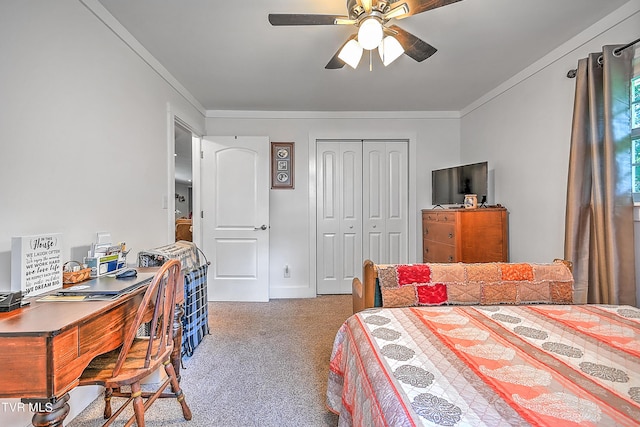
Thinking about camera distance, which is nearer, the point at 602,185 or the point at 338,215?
the point at 602,185

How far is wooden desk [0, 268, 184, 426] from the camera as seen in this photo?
91 cm

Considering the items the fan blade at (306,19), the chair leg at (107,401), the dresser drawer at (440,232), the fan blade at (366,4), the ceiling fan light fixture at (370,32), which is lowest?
the chair leg at (107,401)

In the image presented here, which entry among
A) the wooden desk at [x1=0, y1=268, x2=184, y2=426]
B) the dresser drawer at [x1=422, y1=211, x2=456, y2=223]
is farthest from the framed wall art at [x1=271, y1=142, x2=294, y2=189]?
the wooden desk at [x1=0, y1=268, x2=184, y2=426]

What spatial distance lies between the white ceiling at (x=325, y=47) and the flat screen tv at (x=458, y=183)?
0.86m

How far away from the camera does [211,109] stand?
12.8 feet

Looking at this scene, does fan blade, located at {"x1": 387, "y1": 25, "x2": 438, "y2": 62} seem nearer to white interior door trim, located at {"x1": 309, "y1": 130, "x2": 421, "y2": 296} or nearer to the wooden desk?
the wooden desk

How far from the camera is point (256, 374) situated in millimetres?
2152

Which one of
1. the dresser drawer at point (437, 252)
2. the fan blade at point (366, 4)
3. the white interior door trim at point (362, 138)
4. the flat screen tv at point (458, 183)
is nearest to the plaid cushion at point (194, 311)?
the white interior door trim at point (362, 138)

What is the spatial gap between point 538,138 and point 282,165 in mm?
2761

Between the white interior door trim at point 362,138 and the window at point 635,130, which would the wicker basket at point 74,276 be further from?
the window at point 635,130

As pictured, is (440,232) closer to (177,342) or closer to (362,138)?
(362,138)

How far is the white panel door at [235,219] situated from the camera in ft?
12.5

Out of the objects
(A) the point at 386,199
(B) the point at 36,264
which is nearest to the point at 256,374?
(B) the point at 36,264

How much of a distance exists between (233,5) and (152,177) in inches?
58.0
